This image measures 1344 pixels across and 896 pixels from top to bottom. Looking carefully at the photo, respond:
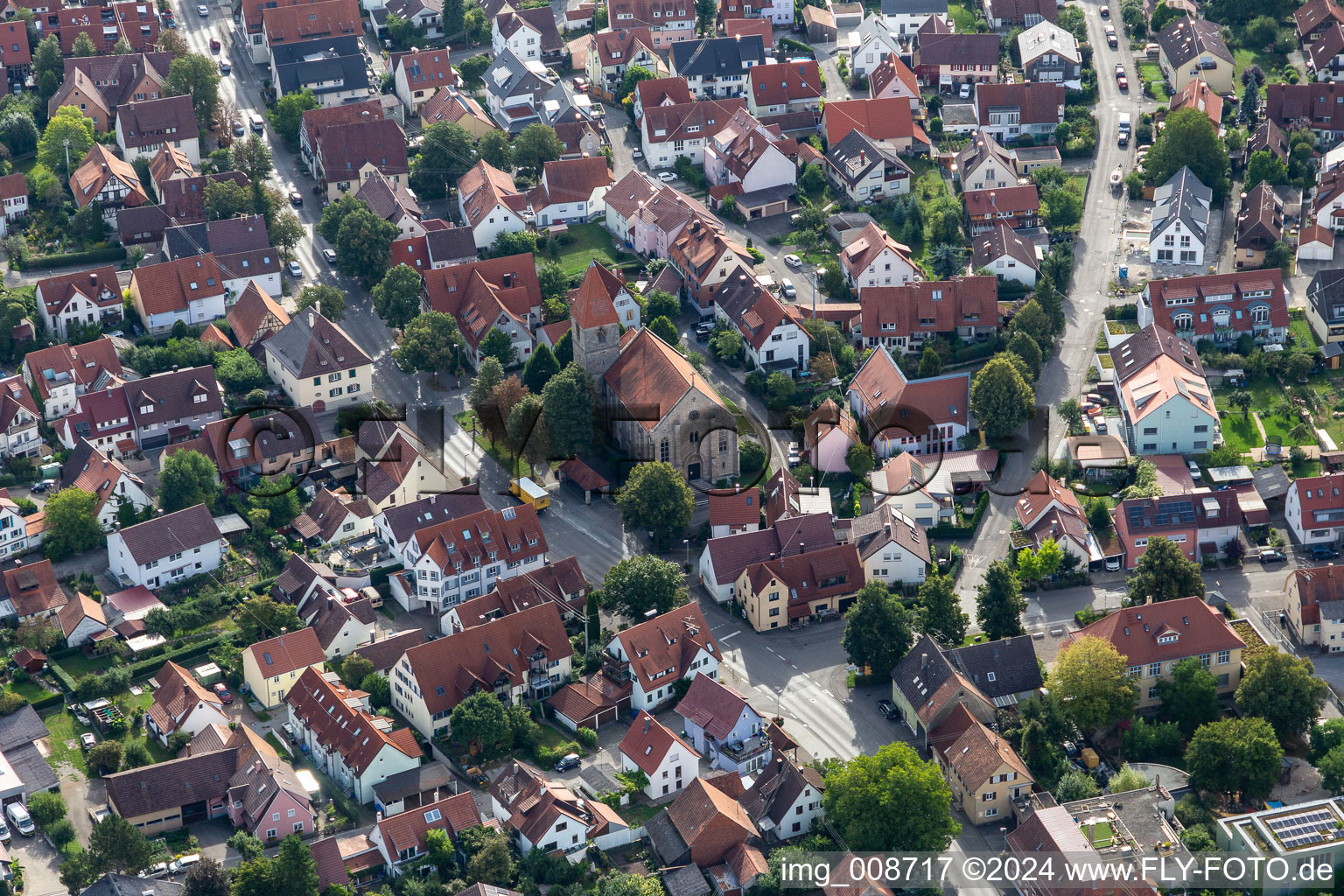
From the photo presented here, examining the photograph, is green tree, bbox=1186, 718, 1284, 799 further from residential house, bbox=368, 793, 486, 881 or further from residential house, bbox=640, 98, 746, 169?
residential house, bbox=640, 98, 746, 169

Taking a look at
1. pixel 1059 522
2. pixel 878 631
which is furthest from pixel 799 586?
pixel 1059 522

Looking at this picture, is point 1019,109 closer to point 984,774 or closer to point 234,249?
point 234,249

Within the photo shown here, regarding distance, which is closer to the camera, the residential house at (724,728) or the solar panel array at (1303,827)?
the solar panel array at (1303,827)

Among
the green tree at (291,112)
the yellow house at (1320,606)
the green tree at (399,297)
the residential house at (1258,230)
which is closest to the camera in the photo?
the yellow house at (1320,606)

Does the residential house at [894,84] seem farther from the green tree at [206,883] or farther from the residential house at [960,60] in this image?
the green tree at [206,883]

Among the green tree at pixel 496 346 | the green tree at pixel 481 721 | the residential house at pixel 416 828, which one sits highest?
the green tree at pixel 496 346

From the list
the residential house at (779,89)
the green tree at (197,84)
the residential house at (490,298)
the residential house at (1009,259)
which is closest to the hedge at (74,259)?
the green tree at (197,84)

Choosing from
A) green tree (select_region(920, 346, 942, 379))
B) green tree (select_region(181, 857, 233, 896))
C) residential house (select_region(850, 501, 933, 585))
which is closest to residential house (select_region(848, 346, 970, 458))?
green tree (select_region(920, 346, 942, 379))
